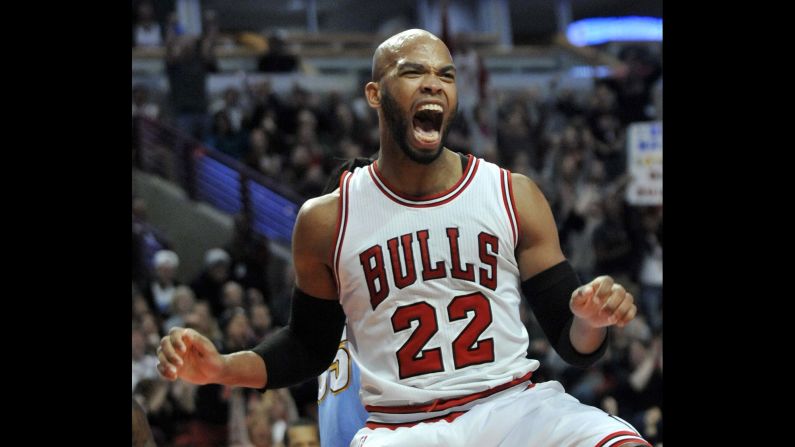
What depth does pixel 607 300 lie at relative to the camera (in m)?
2.98

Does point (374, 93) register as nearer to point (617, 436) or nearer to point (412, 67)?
point (412, 67)

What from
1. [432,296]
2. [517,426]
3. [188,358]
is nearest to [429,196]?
[432,296]

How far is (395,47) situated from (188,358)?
49.7 inches

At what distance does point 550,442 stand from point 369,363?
0.70 m

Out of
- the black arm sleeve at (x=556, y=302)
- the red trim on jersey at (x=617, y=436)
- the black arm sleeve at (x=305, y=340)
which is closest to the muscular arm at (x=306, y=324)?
the black arm sleeve at (x=305, y=340)

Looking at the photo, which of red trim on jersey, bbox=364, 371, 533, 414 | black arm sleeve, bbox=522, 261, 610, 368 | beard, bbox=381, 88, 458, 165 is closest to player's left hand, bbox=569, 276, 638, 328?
black arm sleeve, bbox=522, 261, 610, 368

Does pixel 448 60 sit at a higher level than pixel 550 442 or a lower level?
higher

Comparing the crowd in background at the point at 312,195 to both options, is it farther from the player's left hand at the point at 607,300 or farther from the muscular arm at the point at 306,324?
the player's left hand at the point at 607,300

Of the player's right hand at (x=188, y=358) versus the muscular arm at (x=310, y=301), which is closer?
the player's right hand at (x=188, y=358)

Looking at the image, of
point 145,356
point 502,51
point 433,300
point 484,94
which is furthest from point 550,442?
point 502,51

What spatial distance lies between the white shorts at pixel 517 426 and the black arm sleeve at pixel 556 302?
0.48 feet

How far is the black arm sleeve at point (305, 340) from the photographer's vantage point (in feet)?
12.3
